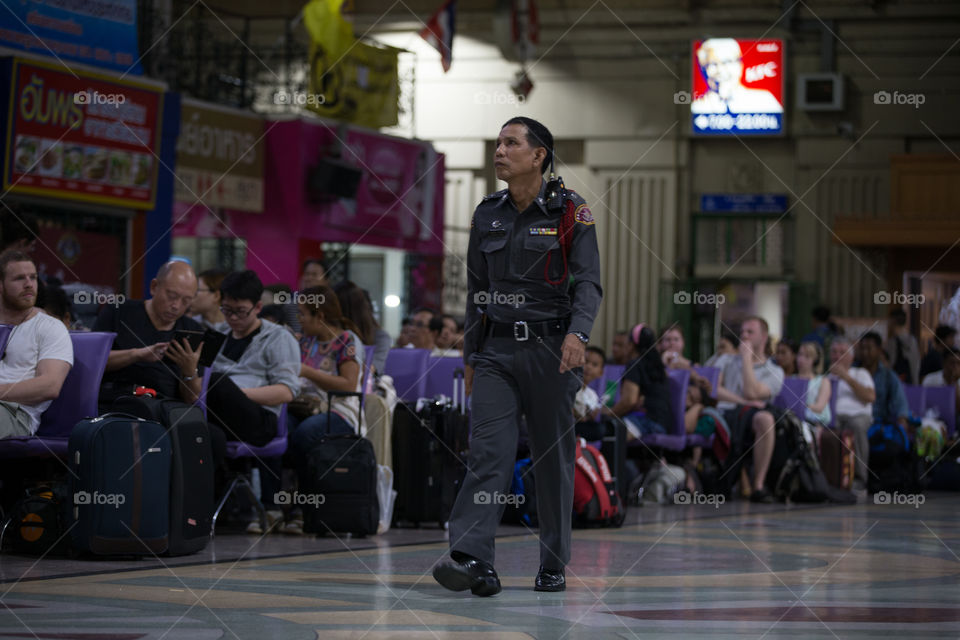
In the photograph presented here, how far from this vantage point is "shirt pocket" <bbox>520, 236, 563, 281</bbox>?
5094 millimetres

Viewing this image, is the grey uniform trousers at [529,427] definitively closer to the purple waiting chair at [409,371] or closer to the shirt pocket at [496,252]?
the shirt pocket at [496,252]

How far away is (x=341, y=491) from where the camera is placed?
7316 mm

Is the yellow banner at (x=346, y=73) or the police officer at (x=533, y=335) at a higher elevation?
the yellow banner at (x=346, y=73)

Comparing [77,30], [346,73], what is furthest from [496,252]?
[346,73]

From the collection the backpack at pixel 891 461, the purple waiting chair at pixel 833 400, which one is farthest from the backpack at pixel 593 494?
the backpack at pixel 891 461

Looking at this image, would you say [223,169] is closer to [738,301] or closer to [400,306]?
[400,306]

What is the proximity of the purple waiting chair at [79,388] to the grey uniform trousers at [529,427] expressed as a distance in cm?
218

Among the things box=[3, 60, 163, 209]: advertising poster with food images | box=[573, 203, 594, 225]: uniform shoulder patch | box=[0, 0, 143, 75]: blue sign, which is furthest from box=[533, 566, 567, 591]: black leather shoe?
box=[0, 0, 143, 75]: blue sign

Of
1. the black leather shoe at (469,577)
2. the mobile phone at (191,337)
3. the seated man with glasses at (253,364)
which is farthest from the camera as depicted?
the seated man with glasses at (253,364)

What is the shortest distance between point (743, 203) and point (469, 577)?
59.9 ft

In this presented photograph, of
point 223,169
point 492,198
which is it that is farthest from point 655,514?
point 223,169

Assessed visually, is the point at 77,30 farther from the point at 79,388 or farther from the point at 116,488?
the point at 116,488

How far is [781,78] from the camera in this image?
2183 cm

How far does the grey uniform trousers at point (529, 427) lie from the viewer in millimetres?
5031
